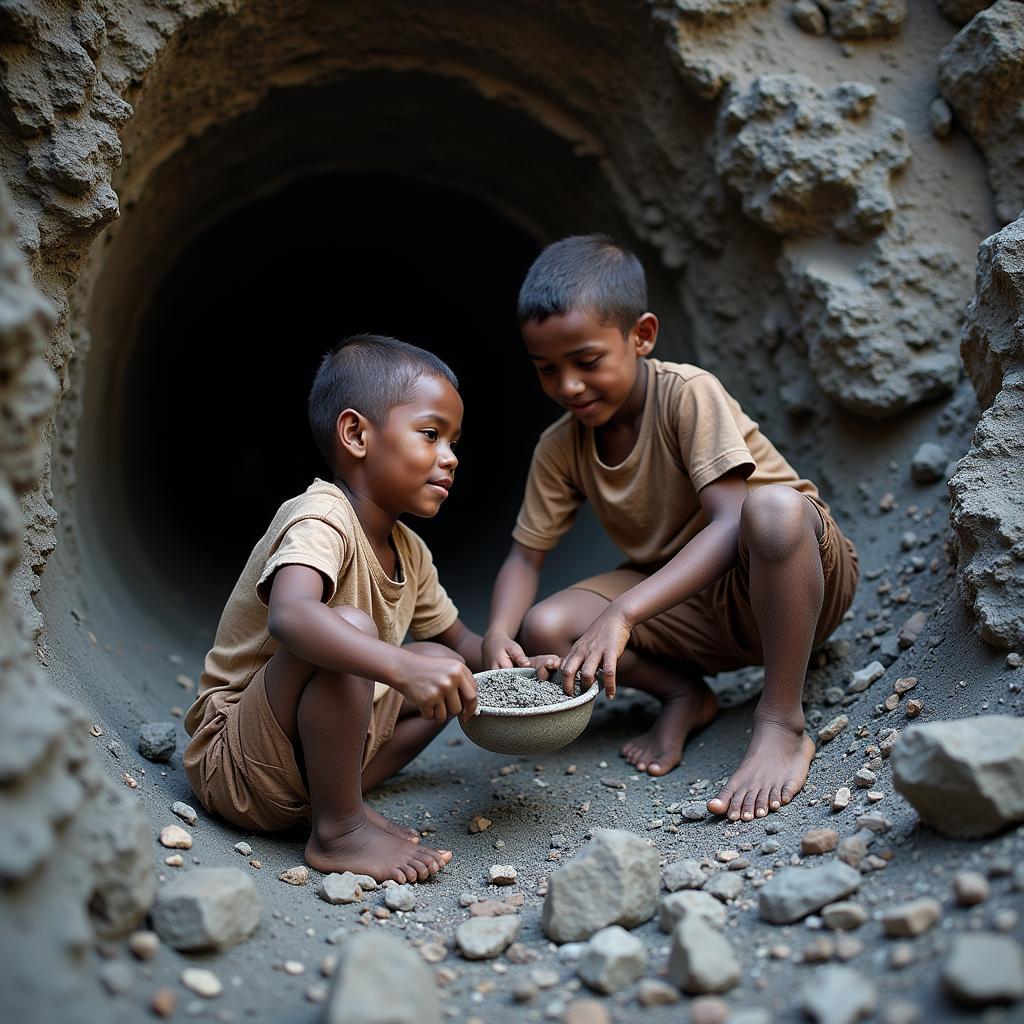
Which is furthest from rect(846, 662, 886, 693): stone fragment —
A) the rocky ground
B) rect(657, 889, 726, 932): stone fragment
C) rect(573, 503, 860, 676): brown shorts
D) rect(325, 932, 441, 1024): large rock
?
rect(325, 932, 441, 1024): large rock

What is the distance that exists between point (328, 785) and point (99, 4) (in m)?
1.77

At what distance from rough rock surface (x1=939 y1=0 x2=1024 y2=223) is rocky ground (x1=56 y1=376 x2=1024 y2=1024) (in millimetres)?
1002

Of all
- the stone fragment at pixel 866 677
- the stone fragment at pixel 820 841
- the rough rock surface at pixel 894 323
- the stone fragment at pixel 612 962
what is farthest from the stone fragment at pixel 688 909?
the rough rock surface at pixel 894 323

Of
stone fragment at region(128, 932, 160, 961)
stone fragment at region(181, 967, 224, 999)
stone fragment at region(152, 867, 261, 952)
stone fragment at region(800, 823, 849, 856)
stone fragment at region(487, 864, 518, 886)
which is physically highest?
stone fragment at region(800, 823, 849, 856)

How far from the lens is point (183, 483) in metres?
4.80

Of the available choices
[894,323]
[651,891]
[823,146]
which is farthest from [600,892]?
[823,146]

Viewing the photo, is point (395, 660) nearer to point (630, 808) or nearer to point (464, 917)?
point (464, 917)

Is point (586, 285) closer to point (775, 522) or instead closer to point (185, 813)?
point (775, 522)

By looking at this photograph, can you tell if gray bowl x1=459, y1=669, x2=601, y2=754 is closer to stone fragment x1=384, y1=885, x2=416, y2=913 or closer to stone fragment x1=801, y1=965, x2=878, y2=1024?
stone fragment x1=384, y1=885, x2=416, y2=913

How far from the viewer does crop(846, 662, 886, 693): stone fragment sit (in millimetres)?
2303

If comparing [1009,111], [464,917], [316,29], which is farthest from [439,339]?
[464,917]

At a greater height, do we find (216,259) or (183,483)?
(216,259)

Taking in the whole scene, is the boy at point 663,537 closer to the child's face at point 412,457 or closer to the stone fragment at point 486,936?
the child's face at point 412,457

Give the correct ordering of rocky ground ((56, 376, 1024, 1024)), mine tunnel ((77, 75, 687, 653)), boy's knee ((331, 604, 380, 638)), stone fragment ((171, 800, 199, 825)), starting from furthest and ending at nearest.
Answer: mine tunnel ((77, 75, 687, 653)) < stone fragment ((171, 800, 199, 825)) < boy's knee ((331, 604, 380, 638)) < rocky ground ((56, 376, 1024, 1024))
